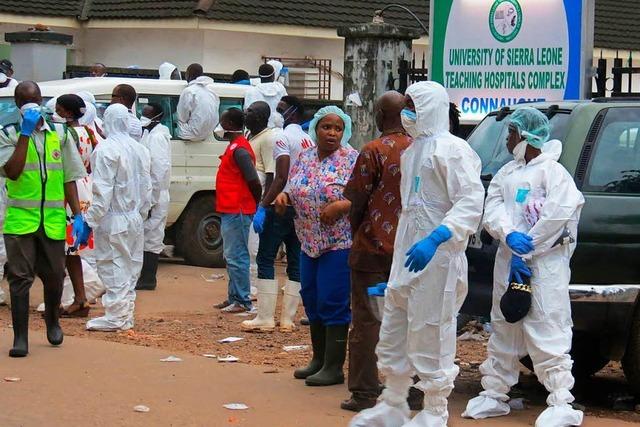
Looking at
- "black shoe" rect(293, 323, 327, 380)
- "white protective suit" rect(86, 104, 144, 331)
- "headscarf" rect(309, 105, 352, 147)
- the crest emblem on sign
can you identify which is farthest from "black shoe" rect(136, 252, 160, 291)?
"headscarf" rect(309, 105, 352, 147)

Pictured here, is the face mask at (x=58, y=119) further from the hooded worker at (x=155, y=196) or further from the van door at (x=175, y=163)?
the van door at (x=175, y=163)

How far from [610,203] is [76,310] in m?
5.45

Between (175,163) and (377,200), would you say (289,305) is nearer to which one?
(377,200)

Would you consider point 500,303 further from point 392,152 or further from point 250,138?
point 250,138

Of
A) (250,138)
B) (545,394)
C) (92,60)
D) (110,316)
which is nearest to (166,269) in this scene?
(250,138)

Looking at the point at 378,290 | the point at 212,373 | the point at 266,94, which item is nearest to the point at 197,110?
the point at 266,94

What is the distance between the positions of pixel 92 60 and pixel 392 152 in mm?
16758

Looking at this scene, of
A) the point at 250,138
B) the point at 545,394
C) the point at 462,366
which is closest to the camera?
the point at 545,394

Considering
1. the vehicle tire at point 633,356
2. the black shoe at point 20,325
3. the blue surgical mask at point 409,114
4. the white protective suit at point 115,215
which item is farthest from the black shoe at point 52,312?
the vehicle tire at point 633,356

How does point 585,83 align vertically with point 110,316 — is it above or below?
above

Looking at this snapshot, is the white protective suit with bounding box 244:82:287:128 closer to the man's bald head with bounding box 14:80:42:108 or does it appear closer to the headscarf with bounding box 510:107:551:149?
the man's bald head with bounding box 14:80:42:108

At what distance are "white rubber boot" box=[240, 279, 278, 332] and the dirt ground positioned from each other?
12 centimetres

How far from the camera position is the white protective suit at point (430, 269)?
22.2 feet

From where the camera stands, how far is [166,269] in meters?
14.5
